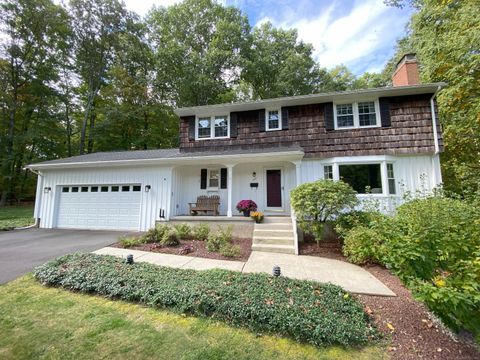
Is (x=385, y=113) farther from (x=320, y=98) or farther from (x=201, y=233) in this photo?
(x=201, y=233)

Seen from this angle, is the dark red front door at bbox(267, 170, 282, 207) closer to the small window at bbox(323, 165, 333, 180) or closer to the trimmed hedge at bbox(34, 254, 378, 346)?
the small window at bbox(323, 165, 333, 180)

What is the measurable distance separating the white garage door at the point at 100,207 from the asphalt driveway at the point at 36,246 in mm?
587

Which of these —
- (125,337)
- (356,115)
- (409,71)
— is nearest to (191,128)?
(356,115)

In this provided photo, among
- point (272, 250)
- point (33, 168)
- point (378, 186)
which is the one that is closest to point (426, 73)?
point (378, 186)

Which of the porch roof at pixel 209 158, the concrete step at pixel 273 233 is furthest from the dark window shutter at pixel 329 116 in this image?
the concrete step at pixel 273 233

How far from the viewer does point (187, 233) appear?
739 cm

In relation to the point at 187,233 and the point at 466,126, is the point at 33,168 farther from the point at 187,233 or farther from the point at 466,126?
the point at 466,126

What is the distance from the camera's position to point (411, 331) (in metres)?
2.70

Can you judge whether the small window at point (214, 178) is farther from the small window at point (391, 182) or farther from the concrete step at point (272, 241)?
the small window at point (391, 182)

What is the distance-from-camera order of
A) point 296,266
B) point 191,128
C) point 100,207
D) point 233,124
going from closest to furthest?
point 296,266, point 100,207, point 233,124, point 191,128

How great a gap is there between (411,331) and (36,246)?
9332 mm

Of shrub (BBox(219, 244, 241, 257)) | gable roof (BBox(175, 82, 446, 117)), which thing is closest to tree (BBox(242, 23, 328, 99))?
gable roof (BBox(175, 82, 446, 117))

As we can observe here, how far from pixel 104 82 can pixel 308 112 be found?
2055 centimetres

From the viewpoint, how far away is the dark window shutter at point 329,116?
8930 millimetres
